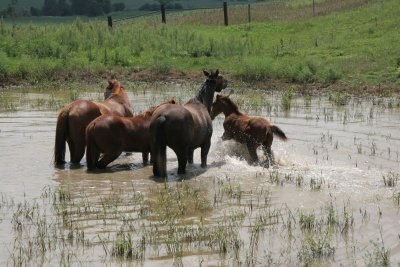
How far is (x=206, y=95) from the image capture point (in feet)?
45.4

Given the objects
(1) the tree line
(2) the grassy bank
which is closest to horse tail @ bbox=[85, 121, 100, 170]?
(2) the grassy bank

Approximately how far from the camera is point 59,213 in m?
9.45

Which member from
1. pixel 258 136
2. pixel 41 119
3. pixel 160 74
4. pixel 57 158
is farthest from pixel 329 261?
pixel 160 74

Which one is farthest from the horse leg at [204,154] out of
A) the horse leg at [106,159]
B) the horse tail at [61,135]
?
the horse tail at [61,135]

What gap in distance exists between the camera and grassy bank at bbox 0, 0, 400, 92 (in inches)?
882

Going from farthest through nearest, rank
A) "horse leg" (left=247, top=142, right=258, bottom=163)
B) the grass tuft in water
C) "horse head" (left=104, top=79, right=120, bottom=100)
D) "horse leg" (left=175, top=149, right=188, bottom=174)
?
"horse head" (left=104, top=79, right=120, bottom=100), "horse leg" (left=247, top=142, right=258, bottom=163), "horse leg" (left=175, top=149, right=188, bottom=174), the grass tuft in water

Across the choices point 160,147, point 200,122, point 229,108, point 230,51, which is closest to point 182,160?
point 160,147

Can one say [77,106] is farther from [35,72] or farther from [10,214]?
[35,72]

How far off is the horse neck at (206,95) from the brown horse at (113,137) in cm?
148

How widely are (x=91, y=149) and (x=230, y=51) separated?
14.9m

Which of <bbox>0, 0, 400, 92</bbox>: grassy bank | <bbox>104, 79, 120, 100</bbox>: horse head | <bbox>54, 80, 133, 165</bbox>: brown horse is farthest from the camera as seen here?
<bbox>0, 0, 400, 92</bbox>: grassy bank

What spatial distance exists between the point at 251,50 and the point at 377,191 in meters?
16.7

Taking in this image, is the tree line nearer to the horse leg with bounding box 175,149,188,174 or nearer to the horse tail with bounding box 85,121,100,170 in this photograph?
the horse tail with bounding box 85,121,100,170

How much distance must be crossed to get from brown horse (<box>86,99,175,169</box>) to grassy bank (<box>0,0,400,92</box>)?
9903mm
